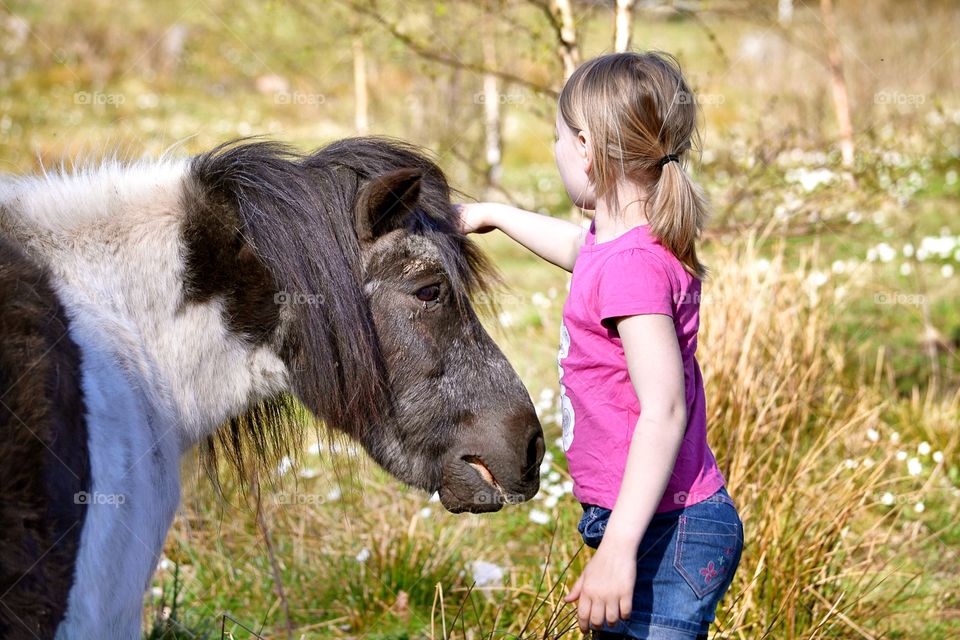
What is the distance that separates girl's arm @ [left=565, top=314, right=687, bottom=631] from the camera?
5.95ft

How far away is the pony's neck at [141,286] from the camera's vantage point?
81.4 inches

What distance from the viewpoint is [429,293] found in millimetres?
2375

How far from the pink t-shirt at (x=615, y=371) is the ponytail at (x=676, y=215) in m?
0.03

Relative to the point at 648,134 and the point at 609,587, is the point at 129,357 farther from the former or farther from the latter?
the point at 648,134

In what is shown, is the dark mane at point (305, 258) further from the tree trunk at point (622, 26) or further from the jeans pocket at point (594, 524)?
the tree trunk at point (622, 26)

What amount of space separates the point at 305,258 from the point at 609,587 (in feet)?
3.67

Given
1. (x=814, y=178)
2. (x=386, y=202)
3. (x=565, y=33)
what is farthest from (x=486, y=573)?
(x=814, y=178)

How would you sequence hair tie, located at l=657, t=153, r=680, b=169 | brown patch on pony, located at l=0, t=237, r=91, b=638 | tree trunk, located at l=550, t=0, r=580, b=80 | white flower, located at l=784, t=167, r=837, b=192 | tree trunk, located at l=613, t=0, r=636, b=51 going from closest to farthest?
brown patch on pony, located at l=0, t=237, r=91, b=638 < hair tie, located at l=657, t=153, r=680, b=169 < tree trunk, located at l=613, t=0, r=636, b=51 < tree trunk, located at l=550, t=0, r=580, b=80 < white flower, located at l=784, t=167, r=837, b=192

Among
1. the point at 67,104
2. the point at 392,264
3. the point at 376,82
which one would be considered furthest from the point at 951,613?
the point at 67,104

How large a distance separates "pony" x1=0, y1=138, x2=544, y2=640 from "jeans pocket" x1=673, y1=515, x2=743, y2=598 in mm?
483

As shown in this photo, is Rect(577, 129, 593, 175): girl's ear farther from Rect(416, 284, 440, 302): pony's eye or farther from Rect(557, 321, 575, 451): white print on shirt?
Rect(416, 284, 440, 302): pony's eye

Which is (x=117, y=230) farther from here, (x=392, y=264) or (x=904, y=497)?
(x=904, y=497)

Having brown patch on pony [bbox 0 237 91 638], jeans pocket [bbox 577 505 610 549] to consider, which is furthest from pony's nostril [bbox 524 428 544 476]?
brown patch on pony [bbox 0 237 91 638]

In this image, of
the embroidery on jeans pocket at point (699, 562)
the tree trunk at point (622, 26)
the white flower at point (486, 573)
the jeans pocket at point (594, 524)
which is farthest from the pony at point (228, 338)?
the tree trunk at point (622, 26)
